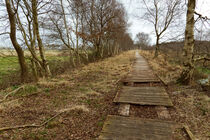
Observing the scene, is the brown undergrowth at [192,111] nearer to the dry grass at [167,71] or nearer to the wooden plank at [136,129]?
the wooden plank at [136,129]

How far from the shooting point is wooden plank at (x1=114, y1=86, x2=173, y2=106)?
3.60 metres

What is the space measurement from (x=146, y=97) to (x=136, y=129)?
6.00 feet

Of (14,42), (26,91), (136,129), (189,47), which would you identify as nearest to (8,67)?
(14,42)

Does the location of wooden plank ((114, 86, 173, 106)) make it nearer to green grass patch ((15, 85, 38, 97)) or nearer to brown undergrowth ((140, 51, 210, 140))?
brown undergrowth ((140, 51, 210, 140))

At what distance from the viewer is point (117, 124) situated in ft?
8.55

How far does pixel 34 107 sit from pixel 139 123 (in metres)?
3.24

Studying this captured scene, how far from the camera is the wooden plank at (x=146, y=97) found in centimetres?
360

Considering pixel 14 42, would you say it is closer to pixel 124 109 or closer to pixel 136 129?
pixel 124 109

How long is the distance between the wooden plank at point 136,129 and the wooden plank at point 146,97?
98 cm

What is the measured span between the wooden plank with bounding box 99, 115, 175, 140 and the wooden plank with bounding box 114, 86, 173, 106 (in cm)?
98

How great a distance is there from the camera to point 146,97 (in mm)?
3994

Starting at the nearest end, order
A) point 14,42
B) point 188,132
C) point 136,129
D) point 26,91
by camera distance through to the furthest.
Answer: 1. point 188,132
2. point 136,129
3. point 26,91
4. point 14,42

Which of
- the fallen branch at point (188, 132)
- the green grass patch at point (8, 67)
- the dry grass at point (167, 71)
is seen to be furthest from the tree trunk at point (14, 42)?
the dry grass at point (167, 71)

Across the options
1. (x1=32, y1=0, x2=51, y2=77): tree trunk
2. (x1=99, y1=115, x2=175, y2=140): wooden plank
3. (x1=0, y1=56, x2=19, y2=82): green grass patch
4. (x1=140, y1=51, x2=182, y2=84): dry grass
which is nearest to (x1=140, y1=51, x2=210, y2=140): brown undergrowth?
(x1=99, y1=115, x2=175, y2=140): wooden plank
